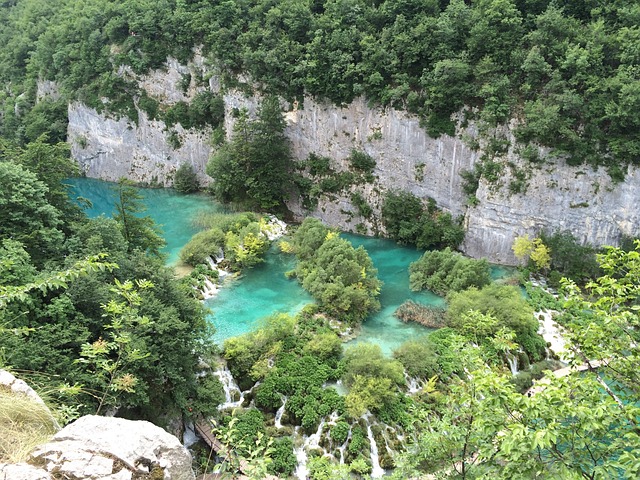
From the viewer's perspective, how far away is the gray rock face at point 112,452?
4520 millimetres

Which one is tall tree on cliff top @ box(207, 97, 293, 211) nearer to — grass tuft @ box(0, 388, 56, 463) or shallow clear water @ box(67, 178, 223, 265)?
shallow clear water @ box(67, 178, 223, 265)

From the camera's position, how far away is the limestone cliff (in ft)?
84.3

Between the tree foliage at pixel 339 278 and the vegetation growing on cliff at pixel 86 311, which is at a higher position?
the vegetation growing on cliff at pixel 86 311

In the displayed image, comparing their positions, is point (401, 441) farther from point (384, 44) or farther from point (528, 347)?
point (384, 44)

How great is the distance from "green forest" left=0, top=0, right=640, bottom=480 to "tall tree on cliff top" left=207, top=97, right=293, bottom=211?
0.52ft

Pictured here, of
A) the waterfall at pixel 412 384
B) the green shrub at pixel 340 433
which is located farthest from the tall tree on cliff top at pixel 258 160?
the green shrub at pixel 340 433

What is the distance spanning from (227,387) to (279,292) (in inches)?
316

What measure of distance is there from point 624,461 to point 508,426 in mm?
1021

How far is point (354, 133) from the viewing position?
33.0 metres

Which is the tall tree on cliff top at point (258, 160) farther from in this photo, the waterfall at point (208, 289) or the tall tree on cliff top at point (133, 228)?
the tall tree on cliff top at point (133, 228)

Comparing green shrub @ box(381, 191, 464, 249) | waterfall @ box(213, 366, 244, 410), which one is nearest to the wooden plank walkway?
waterfall @ box(213, 366, 244, 410)

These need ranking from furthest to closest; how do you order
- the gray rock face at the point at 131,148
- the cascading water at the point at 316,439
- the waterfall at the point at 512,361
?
the gray rock face at the point at 131,148 < the waterfall at the point at 512,361 < the cascading water at the point at 316,439

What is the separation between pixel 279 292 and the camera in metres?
25.0

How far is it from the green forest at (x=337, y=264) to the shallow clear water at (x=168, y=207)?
1334 millimetres
